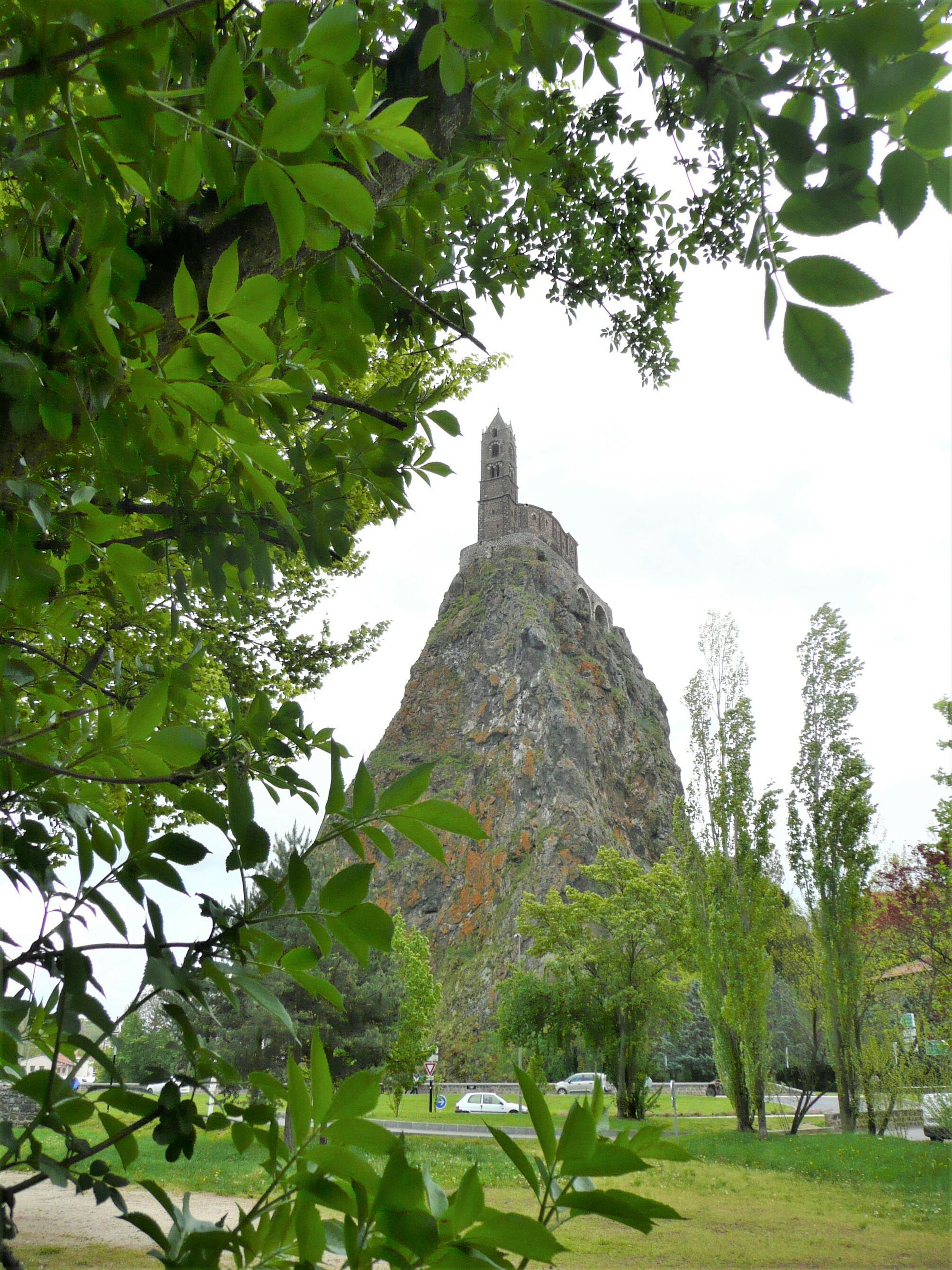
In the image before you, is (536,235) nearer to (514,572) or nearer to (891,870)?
(891,870)

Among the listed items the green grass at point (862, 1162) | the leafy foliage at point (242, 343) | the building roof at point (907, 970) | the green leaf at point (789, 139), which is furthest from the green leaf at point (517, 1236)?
the building roof at point (907, 970)

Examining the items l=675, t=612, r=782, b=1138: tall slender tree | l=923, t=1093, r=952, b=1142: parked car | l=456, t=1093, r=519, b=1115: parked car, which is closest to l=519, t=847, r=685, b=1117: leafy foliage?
l=675, t=612, r=782, b=1138: tall slender tree

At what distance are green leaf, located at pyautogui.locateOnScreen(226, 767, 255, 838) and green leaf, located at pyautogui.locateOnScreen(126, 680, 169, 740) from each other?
8 centimetres

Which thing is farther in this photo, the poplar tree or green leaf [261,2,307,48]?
the poplar tree

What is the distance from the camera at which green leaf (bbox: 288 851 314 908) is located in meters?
0.56

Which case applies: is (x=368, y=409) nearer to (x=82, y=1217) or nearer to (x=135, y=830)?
(x=135, y=830)

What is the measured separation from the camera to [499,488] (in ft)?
172

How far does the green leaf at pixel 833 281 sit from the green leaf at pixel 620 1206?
0.48m

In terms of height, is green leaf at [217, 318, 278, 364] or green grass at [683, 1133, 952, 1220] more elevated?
green leaf at [217, 318, 278, 364]

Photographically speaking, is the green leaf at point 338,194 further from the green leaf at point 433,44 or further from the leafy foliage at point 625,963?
the leafy foliage at point 625,963

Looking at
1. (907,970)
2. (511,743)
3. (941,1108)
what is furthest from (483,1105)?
(511,743)

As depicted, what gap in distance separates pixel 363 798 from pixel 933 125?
19.8 inches


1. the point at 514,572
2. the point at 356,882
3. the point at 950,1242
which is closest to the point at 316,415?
the point at 356,882

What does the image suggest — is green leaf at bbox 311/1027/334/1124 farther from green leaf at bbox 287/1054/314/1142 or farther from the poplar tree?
the poplar tree
